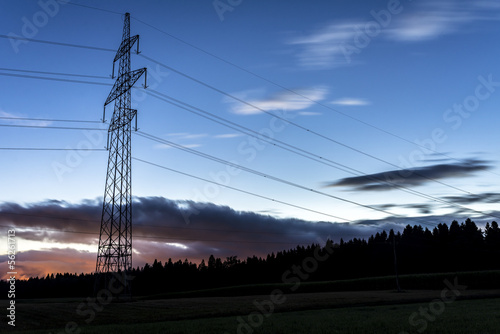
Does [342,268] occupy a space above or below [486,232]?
below

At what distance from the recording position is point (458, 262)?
154250 millimetres

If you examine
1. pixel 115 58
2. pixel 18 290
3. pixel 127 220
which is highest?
pixel 115 58

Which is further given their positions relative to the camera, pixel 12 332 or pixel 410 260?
pixel 410 260

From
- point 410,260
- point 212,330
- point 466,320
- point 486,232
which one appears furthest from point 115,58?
point 486,232

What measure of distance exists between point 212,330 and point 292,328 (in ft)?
17.7

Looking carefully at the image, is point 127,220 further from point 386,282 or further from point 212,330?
point 386,282

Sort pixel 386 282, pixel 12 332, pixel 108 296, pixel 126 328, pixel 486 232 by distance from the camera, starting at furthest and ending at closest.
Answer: pixel 486 232 → pixel 386 282 → pixel 108 296 → pixel 12 332 → pixel 126 328

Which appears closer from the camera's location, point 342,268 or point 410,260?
point 410,260

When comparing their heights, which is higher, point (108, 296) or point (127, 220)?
point (127, 220)

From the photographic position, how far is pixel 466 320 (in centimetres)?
3103

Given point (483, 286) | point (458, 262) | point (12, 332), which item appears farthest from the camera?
point (458, 262)

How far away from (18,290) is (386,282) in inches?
5994

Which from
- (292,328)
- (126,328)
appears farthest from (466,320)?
(126,328)

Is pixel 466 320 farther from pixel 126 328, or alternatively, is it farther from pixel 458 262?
pixel 458 262
